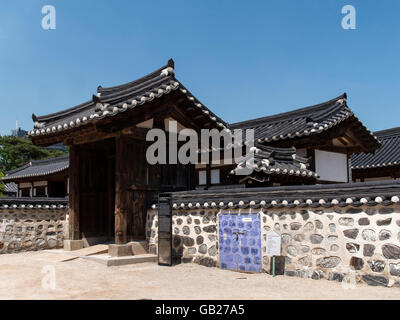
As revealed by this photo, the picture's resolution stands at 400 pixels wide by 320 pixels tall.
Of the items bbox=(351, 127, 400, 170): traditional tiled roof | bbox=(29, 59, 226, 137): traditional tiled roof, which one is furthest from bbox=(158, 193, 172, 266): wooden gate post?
bbox=(351, 127, 400, 170): traditional tiled roof

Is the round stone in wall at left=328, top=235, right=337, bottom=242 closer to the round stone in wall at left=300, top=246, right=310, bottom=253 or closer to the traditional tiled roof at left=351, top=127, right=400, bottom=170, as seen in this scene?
the round stone in wall at left=300, top=246, right=310, bottom=253

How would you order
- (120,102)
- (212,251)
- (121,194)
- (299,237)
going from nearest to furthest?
(299,237)
(212,251)
(120,102)
(121,194)

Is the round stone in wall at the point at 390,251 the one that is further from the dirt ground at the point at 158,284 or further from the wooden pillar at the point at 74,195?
the wooden pillar at the point at 74,195

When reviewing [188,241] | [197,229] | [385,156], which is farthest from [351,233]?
[385,156]

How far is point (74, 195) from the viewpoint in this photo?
12.4 m

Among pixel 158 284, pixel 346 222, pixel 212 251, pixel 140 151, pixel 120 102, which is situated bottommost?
pixel 158 284

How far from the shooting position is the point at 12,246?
12.6m

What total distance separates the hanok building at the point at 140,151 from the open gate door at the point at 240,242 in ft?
6.59

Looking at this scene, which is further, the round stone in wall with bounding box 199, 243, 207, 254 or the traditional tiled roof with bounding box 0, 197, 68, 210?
the traditional tiled roof with bounding box 0, 197, 68, 210

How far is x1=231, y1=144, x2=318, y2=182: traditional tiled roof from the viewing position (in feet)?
36.3

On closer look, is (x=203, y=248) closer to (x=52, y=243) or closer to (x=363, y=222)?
(x=363, y=222)

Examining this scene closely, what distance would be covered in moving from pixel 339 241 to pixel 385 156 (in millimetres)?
12928

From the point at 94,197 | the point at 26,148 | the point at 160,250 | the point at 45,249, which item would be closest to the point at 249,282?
the point at 160,250

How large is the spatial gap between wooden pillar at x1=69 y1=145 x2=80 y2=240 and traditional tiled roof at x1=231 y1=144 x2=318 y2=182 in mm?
4782
